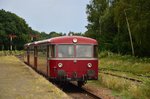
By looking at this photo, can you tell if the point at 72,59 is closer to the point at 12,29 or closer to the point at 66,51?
the point at 66,51

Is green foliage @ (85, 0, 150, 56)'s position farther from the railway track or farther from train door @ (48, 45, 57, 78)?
train door @ (48, 45, 57, 78)

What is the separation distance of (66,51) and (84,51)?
35.8 inches

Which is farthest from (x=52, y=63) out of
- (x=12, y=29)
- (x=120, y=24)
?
(x=12, y=29)

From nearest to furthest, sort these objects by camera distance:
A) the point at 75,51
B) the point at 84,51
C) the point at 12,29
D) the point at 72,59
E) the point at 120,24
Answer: the point at 72,59 < the point at 75,51 < the point at 84,51 < the point at 120,24 < the point at 12,29

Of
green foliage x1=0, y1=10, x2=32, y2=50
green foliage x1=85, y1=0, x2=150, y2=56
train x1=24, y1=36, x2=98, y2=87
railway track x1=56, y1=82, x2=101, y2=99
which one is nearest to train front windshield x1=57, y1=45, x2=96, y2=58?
train x1=24, y1=36, x2=98, y2=87

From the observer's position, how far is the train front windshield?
23.8 m

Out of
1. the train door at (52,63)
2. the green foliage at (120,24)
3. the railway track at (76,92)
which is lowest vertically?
the railway track at (76,92)

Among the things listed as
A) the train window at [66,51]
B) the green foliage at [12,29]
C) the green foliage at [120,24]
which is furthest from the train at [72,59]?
the green foliage at [12,29]

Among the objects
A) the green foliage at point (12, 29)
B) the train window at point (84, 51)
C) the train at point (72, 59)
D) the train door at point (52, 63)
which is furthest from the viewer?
the green foliage at point (12, 29)

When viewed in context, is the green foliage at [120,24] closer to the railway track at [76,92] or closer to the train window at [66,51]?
the railway track at [76,92]

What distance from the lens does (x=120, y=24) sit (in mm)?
73562

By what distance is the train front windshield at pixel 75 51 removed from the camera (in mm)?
23819

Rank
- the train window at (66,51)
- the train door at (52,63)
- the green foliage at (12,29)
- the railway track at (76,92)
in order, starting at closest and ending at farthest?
the railway track at (76,92)
the train door at (52,63)
the train window at (66,51)
the green foliage at (12,29)

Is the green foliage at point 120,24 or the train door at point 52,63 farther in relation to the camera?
the green foliage at point 120,24
